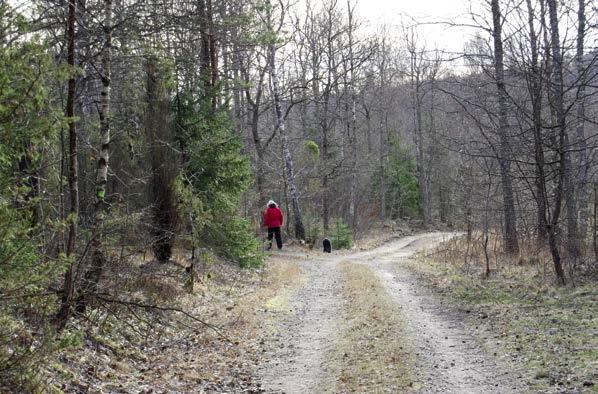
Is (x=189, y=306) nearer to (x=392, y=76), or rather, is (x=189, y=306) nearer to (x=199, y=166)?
(x=199, y=166)

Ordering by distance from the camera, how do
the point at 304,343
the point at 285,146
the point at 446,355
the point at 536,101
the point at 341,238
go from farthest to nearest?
the point at 341,238
the point at 285,146
the point at 536,101
the point at 304,343
the point at 446,355

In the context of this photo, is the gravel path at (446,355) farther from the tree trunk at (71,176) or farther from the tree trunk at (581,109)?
the tree trunk at (71,176)

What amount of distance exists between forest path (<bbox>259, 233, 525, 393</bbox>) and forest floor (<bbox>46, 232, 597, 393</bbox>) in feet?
0.06

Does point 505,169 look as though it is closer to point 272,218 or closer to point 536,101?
point 536,101

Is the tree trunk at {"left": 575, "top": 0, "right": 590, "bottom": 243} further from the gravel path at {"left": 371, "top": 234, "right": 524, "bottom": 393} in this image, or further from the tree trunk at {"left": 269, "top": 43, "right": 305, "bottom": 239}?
the tree trunk at {"left": 269, "top": 43, "right": 305, "bottom": 239}

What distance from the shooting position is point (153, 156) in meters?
13.6

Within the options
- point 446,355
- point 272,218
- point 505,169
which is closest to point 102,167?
point 446,355

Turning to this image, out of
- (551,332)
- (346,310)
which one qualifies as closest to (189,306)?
(346,310)

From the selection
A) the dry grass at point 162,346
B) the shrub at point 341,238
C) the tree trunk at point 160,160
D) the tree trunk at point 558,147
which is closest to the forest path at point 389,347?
the dry grass at point 162,346

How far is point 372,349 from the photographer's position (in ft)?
26.8

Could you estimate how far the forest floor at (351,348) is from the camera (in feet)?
21.8

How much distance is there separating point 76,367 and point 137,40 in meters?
5.43

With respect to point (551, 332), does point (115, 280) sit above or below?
above

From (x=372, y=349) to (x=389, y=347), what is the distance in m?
0.25
